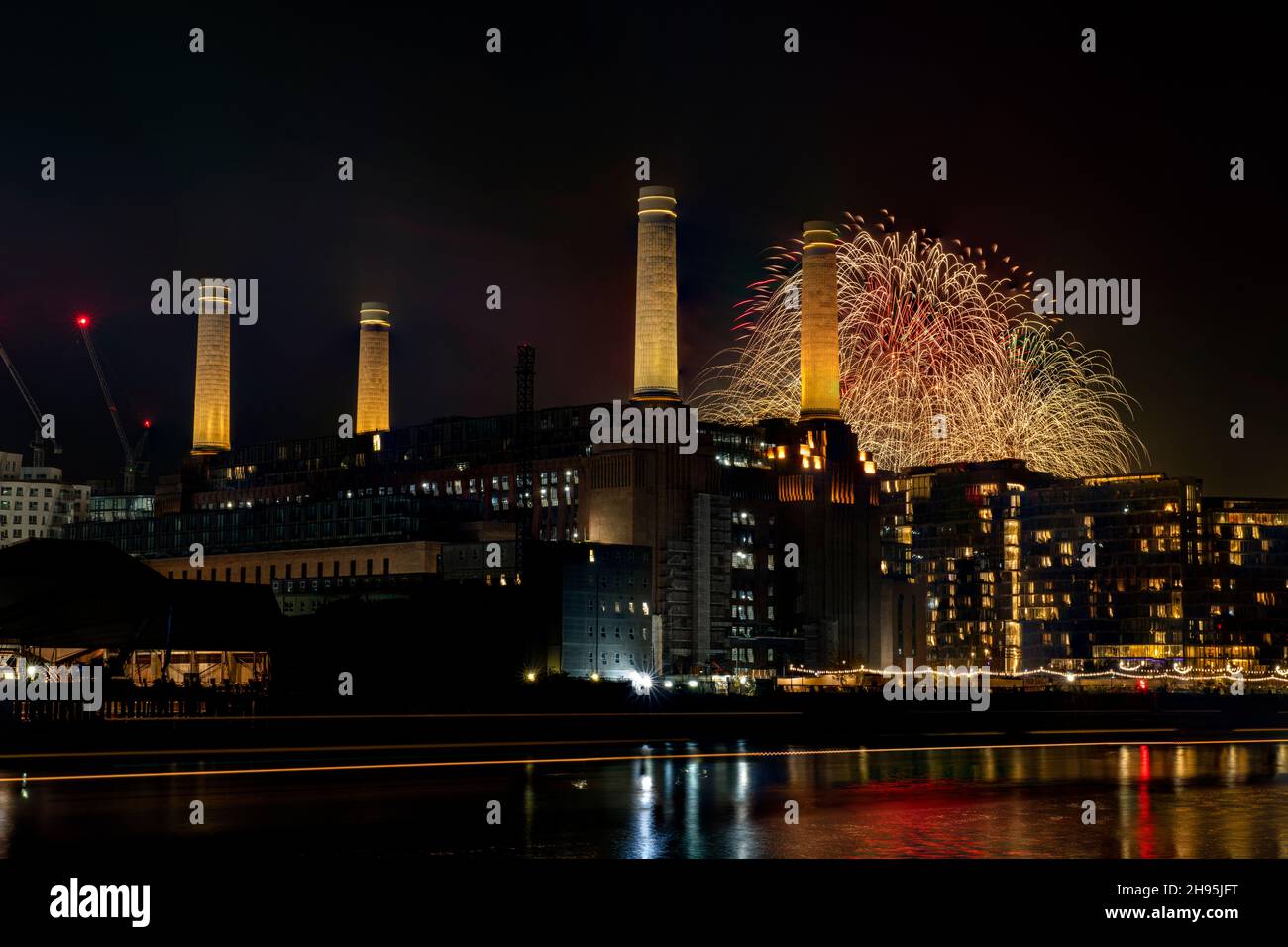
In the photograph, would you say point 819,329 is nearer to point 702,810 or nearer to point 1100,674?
point 1100,674

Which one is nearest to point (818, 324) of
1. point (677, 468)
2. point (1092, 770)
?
point (677, 468)

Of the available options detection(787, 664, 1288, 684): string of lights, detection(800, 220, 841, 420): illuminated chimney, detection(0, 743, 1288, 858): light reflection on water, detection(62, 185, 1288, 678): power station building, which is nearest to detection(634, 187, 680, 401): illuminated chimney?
detection(62, 185, 1288, 678): power station building

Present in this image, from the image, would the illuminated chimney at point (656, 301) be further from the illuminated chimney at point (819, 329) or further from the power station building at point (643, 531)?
the illuminated chimney at point (819, 329)

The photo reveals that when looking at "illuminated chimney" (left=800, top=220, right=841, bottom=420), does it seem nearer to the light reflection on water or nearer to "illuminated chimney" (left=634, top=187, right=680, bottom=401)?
"illuminated chimney" (left=634, top=187, right=680, bottom=401)

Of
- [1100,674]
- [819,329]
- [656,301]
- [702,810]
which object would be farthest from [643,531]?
[702,810]
